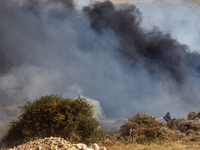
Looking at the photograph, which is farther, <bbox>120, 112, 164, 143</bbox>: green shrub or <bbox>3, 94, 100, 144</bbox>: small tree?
<bbox>120, 112, 164, 143</bbox>: green shrub

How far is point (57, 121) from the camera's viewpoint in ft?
44.8

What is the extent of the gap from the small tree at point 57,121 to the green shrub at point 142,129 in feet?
7.52

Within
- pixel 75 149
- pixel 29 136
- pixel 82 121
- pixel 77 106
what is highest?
pixel 77 106

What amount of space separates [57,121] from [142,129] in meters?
6.06

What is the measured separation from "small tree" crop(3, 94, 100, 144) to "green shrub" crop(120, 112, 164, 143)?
90.2 inches

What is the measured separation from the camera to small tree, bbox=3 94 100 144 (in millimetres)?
13750

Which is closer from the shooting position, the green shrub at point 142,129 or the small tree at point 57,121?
the small tree at point 57,121

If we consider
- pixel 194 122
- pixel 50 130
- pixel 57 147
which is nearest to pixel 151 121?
pixel 194 122

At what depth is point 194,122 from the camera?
18.2 metres

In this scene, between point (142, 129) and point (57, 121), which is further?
point (142, 129)

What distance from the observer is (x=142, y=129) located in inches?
589

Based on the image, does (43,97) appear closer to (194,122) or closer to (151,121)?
(151,121)

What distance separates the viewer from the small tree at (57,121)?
13750 millimetres

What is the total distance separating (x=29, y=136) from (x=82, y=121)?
3.65 m
